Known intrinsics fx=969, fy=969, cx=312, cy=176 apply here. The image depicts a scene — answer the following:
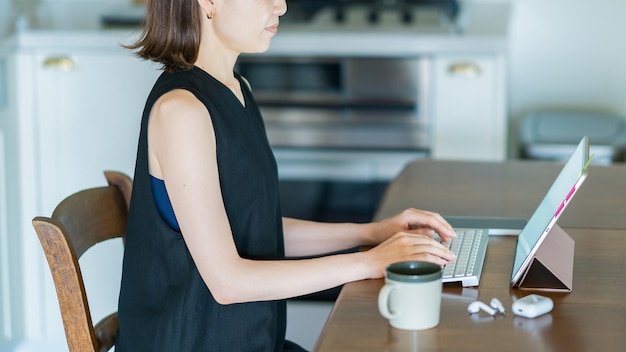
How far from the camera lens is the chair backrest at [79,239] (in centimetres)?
128

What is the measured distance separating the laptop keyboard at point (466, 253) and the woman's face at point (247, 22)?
40 cm

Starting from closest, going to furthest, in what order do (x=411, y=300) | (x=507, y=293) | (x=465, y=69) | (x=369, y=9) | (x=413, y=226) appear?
(x=411, y=300) < (x=507, y=293) < (x=413, y=226) < (x=465, y=69) < (x=369, y=9)

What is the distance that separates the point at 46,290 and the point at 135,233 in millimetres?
1500

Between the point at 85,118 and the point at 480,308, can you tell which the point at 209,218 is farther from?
the point at 85,118

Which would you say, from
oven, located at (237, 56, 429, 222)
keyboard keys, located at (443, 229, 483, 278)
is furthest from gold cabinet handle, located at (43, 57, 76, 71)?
keyboard keys, located at (443, 229, 483, 278)

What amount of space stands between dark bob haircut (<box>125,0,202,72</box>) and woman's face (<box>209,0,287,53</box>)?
0.10ft

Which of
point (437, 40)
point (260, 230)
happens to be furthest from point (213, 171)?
point (437, 40)

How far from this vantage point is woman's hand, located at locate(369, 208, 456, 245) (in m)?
1.43

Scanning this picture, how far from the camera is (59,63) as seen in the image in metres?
2.80

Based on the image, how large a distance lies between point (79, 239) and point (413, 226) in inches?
19.7

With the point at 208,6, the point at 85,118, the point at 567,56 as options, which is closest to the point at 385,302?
the point at 208,6

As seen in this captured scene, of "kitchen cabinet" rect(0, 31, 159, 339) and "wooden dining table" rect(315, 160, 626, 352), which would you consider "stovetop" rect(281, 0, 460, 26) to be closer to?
→ "kitchen cabinet" rect(0, 31, 159, 339)

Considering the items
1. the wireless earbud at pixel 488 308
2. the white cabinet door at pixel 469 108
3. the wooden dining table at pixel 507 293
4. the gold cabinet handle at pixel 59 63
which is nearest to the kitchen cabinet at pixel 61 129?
the gold cabinet handle at pixel 59 63

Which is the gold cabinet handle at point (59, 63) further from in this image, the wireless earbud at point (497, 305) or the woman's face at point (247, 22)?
the wireless earbud at point (497, 305)
